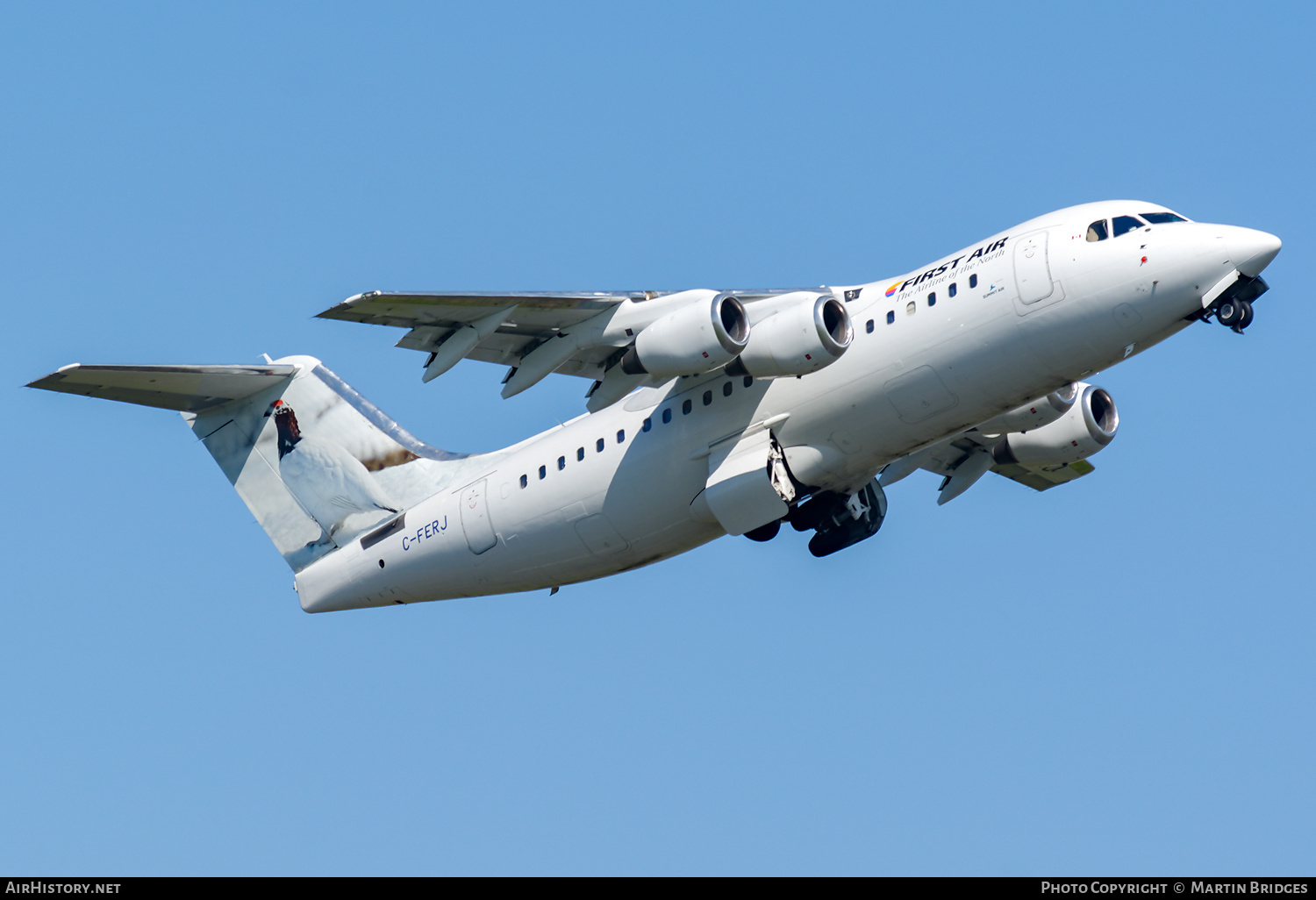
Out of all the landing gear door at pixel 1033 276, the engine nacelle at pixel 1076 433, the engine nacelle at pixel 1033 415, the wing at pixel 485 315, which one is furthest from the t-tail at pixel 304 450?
the landing gear door at pixel 1033 276

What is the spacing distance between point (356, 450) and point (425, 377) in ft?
10.3

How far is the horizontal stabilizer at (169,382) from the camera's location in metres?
A: 14.6

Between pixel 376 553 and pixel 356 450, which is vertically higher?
pixel 356 450

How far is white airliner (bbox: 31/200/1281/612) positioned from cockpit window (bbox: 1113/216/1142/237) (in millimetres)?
20

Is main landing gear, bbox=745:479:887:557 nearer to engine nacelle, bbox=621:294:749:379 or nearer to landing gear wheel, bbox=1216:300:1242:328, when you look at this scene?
engine nacelle, bbox=621:294:749:379

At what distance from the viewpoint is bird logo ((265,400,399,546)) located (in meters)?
16.5

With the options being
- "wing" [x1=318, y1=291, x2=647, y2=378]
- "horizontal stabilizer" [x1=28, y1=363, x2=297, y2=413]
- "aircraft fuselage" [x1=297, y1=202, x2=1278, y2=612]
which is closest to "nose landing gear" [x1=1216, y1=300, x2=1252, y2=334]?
"aircraft fuselage" [x1=297, y1=202, x2=1278, y2=612]

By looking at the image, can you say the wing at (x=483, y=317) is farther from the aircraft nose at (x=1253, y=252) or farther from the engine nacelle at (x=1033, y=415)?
the aircraft nose at (x=1253, y=252)

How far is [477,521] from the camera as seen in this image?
1523 centimetres

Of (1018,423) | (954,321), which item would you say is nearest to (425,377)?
(954,321)

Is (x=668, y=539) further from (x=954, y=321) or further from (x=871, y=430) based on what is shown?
(x=954, y=321)

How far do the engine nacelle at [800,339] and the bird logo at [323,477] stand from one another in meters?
4.87

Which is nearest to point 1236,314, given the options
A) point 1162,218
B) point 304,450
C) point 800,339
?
point 1162,218
